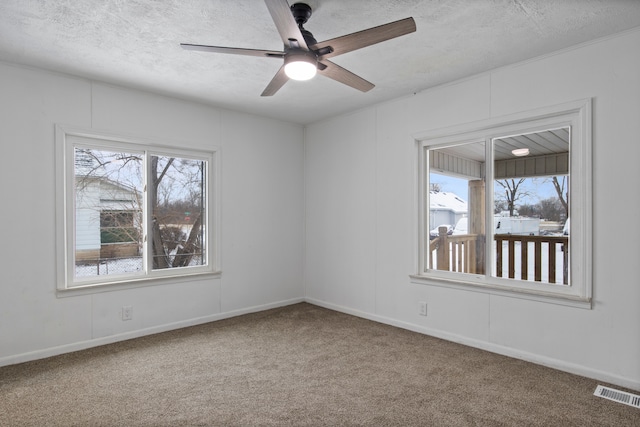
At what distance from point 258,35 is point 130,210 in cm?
234

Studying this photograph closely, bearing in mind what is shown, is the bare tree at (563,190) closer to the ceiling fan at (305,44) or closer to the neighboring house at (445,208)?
the neighboring house at (445,208)

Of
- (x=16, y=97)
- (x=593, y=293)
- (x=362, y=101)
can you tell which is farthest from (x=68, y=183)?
(x=593, y=293)

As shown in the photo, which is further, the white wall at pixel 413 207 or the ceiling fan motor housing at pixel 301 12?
the white wall at pixel 413 207

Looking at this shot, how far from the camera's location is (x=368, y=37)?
212 centimetres

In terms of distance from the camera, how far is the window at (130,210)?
3531 mm

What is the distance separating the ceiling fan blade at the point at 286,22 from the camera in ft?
5.80

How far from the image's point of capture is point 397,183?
165 inches

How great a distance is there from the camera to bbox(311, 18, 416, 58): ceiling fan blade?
1963 mm

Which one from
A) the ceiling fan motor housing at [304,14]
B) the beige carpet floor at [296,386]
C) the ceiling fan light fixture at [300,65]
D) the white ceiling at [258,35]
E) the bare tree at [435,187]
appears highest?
the white ceiling at [258,35]

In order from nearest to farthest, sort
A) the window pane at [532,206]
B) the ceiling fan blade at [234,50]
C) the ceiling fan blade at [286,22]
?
1. the ceiling fan blade at [286,22]
2. the ceiling fan blade at [234,50]
3. the window pane at [532,206]

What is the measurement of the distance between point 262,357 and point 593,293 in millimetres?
2710

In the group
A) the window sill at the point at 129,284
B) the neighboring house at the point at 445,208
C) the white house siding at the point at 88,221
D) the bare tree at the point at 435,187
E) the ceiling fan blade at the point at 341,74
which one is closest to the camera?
the ceiling fan blade at the point at 341,74

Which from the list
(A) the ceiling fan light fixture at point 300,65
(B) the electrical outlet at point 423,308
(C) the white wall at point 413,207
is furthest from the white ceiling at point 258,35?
(B) the electrical outlet at point 423,308

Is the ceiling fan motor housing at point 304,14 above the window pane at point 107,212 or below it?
above
